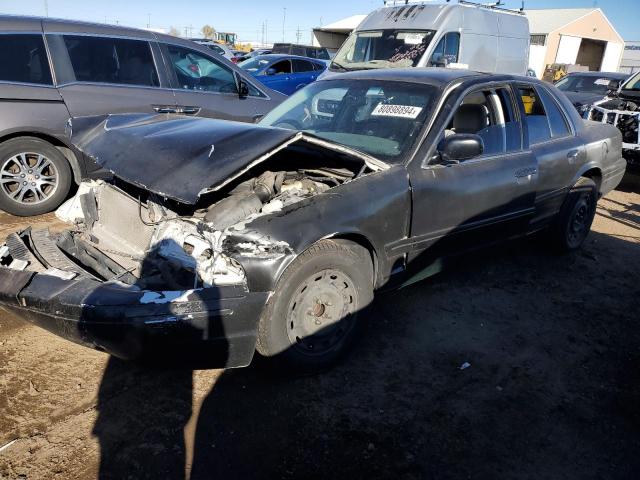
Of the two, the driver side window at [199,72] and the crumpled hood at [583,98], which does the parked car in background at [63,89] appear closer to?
the driver side window at [199,72]

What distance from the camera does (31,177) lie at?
4.99m

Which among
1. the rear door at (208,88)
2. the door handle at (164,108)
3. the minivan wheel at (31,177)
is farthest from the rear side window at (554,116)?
the minivan wheel at (31,177)

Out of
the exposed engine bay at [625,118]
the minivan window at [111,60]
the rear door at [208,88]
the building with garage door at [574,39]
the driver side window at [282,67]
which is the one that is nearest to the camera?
the minivan window at [111,60]

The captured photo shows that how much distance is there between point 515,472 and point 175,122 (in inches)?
112

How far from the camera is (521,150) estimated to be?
12.9 ft

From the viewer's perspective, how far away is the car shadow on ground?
235 cm

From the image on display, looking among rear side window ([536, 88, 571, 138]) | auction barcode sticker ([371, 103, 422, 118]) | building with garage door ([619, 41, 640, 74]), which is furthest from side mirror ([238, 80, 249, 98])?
building with garage door ([619, 41, 640, 74])

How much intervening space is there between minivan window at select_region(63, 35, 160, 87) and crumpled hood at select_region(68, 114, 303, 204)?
204 centimetres

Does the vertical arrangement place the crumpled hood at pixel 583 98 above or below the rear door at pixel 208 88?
below

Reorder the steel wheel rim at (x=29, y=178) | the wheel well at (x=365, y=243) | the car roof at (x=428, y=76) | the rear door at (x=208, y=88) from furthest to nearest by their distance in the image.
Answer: the rear door at (x=208, y=88)
the steel wheel rim at (x=29, y=178)
the car roof at (x=428, y=76)
the wheel well at (x=365, y=243)

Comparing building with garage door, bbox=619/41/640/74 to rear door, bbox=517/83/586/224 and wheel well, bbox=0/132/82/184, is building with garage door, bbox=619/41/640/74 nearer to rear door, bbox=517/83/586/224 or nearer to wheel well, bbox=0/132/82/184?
rear door, bbox=517/83/586/224

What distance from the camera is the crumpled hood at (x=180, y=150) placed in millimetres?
2506

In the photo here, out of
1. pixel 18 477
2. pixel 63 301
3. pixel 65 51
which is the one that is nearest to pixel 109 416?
pixel 18 477

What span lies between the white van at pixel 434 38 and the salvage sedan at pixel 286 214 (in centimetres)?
456
